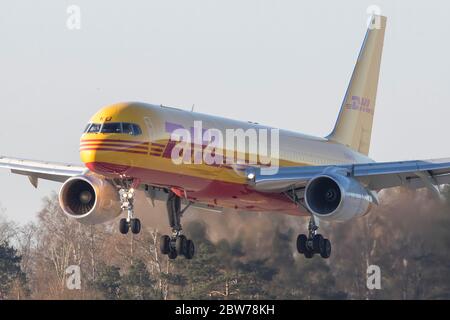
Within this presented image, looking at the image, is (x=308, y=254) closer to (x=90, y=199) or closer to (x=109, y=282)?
(x=90, y=199)

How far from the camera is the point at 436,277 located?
202ft

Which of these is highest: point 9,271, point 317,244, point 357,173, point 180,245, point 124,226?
point 357,173

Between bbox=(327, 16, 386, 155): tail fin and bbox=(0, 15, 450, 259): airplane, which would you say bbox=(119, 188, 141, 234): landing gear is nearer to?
bbox=(0, 15, 450, 259): airplane

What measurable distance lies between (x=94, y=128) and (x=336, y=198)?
9.38 m

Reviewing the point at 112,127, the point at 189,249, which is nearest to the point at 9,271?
the point at 189,249

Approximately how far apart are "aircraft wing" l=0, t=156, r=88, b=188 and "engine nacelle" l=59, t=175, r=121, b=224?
48.0 inches

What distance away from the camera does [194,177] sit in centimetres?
5275

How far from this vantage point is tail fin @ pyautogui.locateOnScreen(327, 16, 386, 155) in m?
65.0

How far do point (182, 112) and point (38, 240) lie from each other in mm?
27608

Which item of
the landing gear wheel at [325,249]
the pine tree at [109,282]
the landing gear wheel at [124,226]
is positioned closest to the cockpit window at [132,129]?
the landing gear wheel at [124,226]

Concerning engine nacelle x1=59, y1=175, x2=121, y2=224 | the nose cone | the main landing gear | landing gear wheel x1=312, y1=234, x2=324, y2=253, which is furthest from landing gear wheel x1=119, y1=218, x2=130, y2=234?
landing gear wheel x1=312, y1=234, x2=324, y2=253
